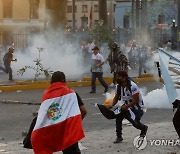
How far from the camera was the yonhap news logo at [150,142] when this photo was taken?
9828 millimetres

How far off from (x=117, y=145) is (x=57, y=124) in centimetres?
307

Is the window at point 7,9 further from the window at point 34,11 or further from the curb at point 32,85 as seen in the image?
the curb at point 32,85

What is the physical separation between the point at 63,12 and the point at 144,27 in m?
6.89

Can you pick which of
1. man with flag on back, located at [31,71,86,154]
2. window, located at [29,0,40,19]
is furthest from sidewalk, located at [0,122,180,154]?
→ window, located at [29,0,40,19]

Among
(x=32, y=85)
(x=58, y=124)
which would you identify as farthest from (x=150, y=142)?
(x=32, y=85)

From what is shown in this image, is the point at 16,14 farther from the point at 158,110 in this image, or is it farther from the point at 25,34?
the point at 158,110

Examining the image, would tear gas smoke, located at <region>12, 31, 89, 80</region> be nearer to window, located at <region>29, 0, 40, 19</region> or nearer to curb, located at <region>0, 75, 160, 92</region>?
curb, located at <region>0, 75, 160, 92</region>

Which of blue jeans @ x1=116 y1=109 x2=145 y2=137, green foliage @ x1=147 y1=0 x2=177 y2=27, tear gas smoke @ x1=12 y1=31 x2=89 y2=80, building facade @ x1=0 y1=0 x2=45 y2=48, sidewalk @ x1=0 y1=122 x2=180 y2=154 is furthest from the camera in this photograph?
green foliage @ x1=147 y1=0 x2=177 y2=27

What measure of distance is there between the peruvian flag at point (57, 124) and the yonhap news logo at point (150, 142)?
111 inches

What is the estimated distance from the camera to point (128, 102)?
10031 millimetres

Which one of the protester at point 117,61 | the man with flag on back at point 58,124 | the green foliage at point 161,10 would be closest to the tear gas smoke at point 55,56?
the protester at point 117,61

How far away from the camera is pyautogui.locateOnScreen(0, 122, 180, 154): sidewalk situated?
9.41m

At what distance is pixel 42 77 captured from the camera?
23781 mm

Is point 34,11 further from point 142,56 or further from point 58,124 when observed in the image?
point 58,124
